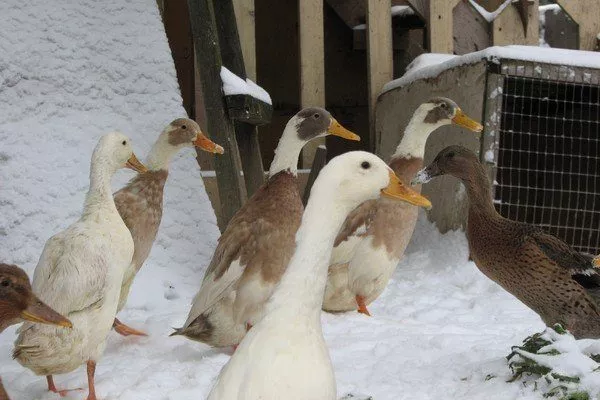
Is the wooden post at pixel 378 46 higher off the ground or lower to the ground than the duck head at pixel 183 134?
higher

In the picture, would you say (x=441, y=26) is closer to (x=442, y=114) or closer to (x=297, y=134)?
(x=442, y=114)

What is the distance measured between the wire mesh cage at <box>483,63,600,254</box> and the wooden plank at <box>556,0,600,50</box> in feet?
2.34

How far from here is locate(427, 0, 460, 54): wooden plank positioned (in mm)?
7418

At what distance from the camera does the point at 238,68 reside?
591 cm

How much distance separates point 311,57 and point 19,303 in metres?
4.39

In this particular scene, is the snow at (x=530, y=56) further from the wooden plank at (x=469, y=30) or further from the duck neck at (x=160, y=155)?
the duck neck at (x=160, y=155)

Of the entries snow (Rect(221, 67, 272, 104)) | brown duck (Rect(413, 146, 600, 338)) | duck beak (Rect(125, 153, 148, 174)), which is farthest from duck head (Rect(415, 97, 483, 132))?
duck beak (Rect(125, 153, 148, 174))

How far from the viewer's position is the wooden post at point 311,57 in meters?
7.19

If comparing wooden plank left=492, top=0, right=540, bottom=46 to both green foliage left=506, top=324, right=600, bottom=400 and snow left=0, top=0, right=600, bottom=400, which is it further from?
green foliage left=506, top=324, right=600, bottom=400

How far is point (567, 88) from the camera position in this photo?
7.00 m

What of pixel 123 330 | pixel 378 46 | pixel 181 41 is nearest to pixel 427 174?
pixel 123 330

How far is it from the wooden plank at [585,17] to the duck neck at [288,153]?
377cm

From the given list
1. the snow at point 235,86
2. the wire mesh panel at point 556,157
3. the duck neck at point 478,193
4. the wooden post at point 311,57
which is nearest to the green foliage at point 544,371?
the duck neck at point 478,193

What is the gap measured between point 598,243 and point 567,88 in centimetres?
121
